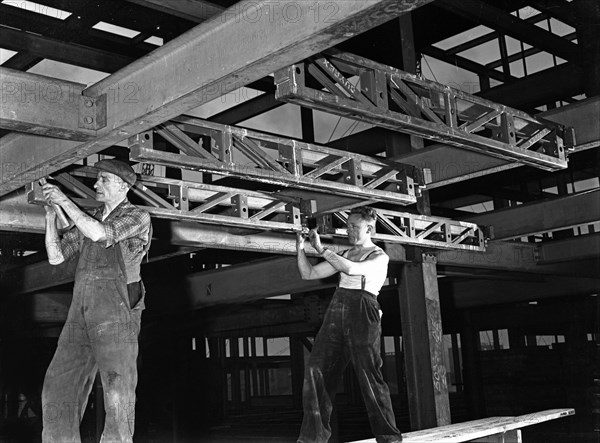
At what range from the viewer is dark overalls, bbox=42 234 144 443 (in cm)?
518

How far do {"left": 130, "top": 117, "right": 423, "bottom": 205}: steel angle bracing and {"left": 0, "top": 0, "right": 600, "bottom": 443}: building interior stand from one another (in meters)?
0.02

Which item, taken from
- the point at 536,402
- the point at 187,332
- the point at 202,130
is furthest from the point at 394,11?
the point at 536,402

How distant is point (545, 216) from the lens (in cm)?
1023

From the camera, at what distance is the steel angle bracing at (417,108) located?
17.7ft

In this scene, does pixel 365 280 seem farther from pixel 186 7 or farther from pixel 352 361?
pixel 186 7

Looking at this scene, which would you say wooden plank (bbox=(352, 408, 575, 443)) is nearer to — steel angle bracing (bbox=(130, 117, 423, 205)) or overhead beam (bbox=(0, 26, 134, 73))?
steel angle bracing (bbox=(130, 117, 423, 205))

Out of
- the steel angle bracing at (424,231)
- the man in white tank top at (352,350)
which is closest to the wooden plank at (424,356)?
the steel angle bracing at (424,231)

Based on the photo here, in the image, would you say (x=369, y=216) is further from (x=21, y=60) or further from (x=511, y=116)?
(x=21, y=60)

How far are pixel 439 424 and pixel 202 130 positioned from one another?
5.33 meters

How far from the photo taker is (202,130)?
7039 millimetres

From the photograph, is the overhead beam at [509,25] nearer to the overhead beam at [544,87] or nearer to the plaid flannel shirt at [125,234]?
the overhead beam at [544,87]

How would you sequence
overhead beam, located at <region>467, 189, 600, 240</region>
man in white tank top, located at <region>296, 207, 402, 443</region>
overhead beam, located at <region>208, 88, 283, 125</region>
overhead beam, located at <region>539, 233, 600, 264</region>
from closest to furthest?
man in white tank top, located at <region>296, 207, 402, 443</region> → overhead beam, located at <region>467, 189, 600, 240</region> → overhead beam, located at <region>539, 233, 600, 264</region> → overhead beam, located at <region>208, 88, 283, 125</region>

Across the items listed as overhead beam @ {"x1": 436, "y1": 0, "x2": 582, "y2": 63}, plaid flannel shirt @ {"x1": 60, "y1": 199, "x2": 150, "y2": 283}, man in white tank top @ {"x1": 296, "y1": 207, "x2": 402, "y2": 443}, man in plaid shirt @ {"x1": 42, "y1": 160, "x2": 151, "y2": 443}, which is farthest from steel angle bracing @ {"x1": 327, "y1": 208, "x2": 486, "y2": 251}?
man in plaid shirt @ {"x1": 42, "y1": 160, "x2": 151, "y2": 443}

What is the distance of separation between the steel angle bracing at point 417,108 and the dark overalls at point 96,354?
1725mm
